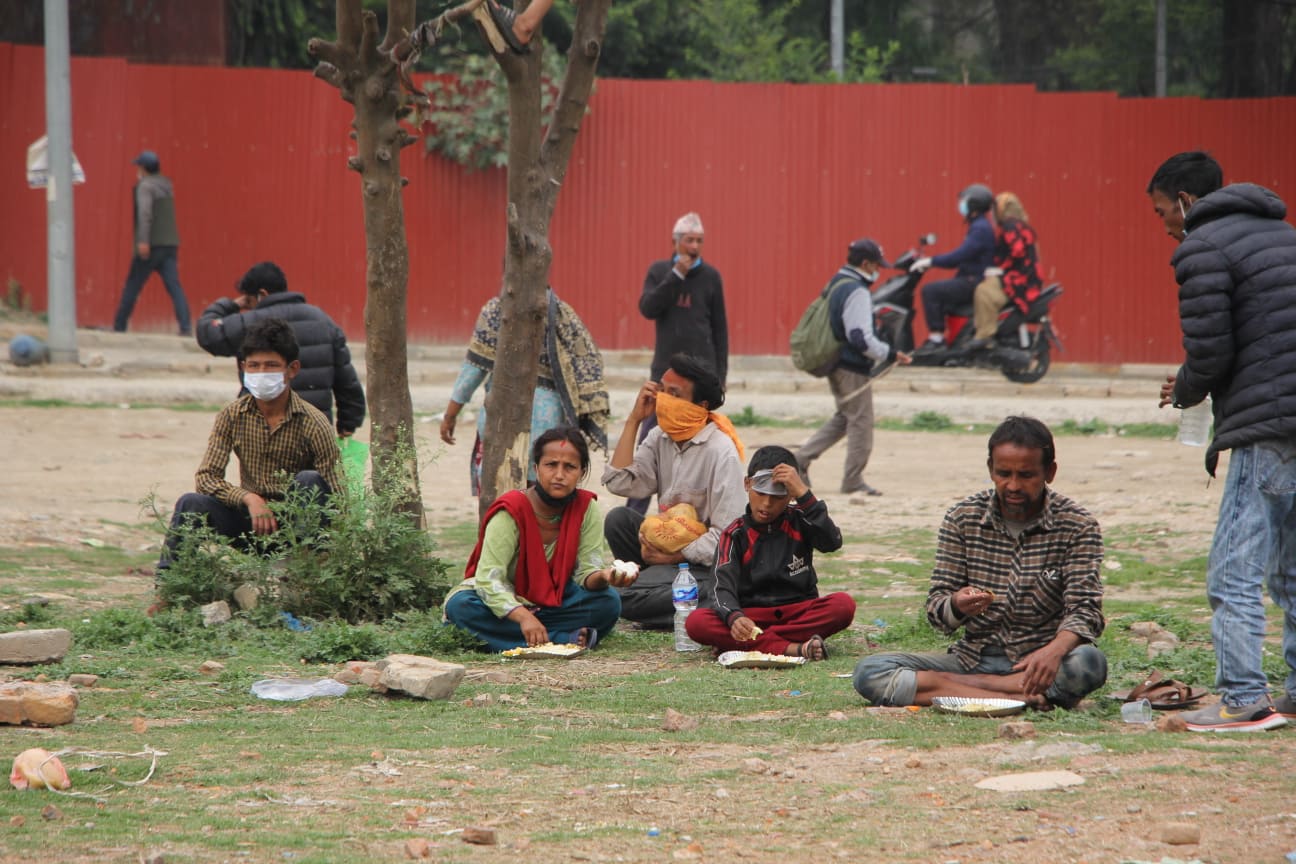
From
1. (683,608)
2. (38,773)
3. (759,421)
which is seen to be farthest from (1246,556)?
(759,421)

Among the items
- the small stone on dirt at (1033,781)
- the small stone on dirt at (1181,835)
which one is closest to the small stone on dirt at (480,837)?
the small stone on dirt at (1033,781)

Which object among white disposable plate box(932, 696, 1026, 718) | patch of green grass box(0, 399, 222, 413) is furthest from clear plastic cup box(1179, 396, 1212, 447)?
patch of green grass box(0, 399, 222, 413)

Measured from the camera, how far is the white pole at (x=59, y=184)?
50.4 feet

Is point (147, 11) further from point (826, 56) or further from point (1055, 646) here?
point (1055, 646)

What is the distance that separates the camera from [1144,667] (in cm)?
559

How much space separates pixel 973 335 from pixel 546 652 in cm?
1069

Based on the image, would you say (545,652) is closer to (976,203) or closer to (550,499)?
(550,499)

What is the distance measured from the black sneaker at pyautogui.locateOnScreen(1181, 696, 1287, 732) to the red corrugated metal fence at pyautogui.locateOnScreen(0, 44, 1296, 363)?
1368 cm

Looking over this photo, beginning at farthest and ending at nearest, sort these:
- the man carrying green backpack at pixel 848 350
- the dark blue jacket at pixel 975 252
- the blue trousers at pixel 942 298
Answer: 1. the blue trousers at pixel 942 298
2. the dark blue jacket at pixel 975 252
3. the man carrying green backpack at pixel 848 350

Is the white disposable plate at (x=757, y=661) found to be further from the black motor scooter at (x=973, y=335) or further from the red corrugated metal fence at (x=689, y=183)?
the red corrugated metal fence at (x=689, y=183)

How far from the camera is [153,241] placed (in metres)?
17.3

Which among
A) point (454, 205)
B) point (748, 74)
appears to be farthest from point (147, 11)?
point (748, 74)

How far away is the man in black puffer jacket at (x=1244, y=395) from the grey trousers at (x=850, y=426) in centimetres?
604

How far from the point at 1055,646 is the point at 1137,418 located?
34.1ft
